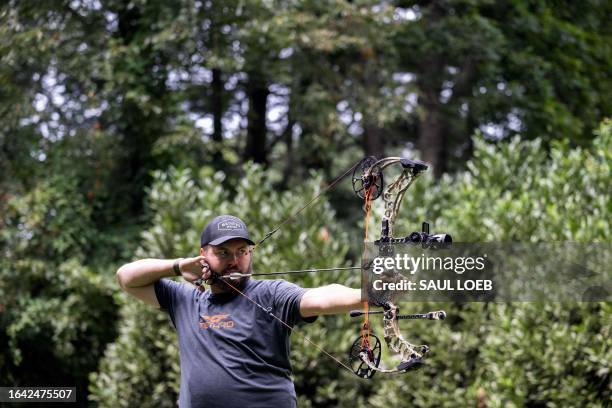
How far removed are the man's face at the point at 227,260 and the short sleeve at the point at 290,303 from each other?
0.68ft

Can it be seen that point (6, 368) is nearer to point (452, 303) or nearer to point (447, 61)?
point (452, 303)

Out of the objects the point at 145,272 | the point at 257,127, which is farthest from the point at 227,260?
the point at 257,127

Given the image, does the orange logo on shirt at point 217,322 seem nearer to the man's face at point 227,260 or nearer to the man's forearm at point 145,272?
the man's face at point 227,260

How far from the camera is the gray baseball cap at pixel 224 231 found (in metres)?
3.42

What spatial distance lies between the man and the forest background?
401 centimetres

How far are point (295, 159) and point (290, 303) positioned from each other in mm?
11273

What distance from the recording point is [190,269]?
11.7 ft

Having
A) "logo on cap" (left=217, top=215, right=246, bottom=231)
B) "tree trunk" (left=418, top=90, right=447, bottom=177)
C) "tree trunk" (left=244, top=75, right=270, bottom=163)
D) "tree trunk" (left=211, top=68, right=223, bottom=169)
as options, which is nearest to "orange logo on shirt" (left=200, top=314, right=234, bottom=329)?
"logo on cap" (left=217, top=215, right=246, bottom=231)

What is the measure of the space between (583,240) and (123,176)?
22.1 feet

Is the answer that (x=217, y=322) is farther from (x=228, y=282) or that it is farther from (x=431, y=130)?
(x=431, y=130)

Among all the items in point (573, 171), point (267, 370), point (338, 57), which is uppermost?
point (338, 57)

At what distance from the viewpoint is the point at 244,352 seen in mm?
3334

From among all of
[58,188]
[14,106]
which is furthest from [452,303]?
[14,106]

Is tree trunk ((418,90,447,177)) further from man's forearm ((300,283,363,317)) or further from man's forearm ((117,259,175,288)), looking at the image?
man's forearm ((300,283,363,317))
